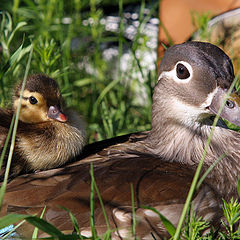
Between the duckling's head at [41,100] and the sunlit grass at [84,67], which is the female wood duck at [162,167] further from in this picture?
the sunlit grass at [84,67]

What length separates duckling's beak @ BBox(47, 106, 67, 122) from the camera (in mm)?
2902

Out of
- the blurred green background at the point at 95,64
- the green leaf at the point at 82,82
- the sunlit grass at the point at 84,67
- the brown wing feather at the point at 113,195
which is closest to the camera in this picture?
the brown wing feather at the point at 113,195

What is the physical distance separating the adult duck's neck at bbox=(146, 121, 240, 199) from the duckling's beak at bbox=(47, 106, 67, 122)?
585 millimetres

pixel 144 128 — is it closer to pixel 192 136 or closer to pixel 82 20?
pixel 192 136

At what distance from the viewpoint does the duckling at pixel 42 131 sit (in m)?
2.87

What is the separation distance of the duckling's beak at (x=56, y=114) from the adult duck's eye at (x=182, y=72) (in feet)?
2.26

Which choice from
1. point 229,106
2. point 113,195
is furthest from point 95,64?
point 113,195

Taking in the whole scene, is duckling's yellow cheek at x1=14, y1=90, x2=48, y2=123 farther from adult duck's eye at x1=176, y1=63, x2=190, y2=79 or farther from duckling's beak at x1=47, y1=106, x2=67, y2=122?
adult duck's eye at x1=176, y1=63, x2=190, y2=79

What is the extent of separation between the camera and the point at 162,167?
2.82 meters

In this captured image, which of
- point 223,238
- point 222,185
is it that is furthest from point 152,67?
point 223,238

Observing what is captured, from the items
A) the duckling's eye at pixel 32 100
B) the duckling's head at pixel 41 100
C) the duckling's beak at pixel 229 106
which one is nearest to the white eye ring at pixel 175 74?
the duckling's beak at pixel 229 106

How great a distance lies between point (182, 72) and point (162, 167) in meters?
0.55

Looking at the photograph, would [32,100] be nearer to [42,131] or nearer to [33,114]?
[33,114]

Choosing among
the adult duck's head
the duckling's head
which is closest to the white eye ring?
the adult duck's head
